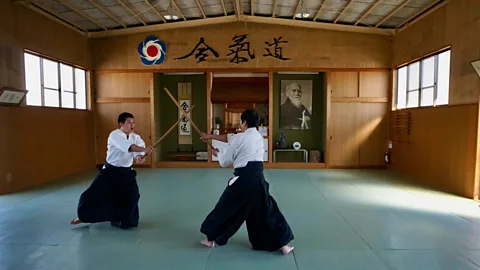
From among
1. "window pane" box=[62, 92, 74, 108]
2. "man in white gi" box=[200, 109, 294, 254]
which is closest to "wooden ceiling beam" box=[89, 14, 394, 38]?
"window pane" box=[62, 92, 74, 108]

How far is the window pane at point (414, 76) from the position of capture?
6.57 m

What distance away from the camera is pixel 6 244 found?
2998mm

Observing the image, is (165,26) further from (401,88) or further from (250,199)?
(250,199)

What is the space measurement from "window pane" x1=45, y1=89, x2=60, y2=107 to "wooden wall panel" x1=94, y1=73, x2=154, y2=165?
1.45 meters

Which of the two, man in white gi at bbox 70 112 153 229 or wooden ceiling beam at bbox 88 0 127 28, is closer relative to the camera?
man in white gi at bbox 70 112 153 229

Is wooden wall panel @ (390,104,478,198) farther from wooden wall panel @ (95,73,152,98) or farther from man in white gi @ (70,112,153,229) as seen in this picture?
wooden wall panel @ (95,73,152,98)

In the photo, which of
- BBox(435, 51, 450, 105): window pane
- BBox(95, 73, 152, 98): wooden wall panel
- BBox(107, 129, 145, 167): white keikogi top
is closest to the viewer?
BBox(107, 129, 145, 167): white keikogi top

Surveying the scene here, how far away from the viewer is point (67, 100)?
711 cm

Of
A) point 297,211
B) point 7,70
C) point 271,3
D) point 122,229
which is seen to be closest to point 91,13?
point 7,70

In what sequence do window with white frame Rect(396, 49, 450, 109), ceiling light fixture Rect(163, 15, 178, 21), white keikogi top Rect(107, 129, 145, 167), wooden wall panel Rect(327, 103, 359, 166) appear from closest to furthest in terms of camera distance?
white keikogi top Rect(107, 129, 145, 167)
window with white frame Rect(396, 49, 450, 109)
ceiling light fixture Rect(163, 15, 178, 21)
wooden wall panel Rect(327, 103, 359, 166)

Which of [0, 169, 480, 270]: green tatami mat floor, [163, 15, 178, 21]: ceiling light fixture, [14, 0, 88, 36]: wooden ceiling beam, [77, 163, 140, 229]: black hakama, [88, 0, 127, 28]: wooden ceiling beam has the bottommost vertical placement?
[0, 169, 480, 270]: green tatami mat floor

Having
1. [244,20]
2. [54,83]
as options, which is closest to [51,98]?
[54,83]

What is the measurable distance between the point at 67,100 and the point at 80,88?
0.67m

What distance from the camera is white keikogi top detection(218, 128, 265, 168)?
8.91 feet
